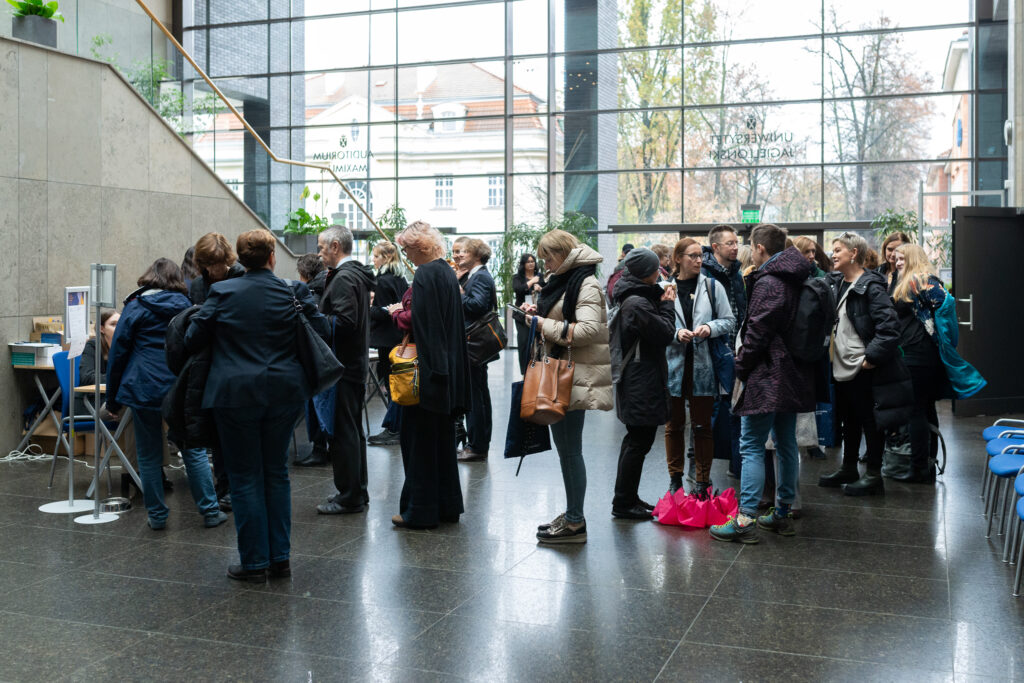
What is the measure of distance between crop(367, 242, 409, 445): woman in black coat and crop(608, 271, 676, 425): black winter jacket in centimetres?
312

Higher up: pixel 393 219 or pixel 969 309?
pixel 393 219

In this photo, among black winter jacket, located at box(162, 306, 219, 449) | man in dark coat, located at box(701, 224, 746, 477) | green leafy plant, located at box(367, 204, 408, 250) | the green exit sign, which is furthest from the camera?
green leafy plant, located at box(367, 204, 408, 250)

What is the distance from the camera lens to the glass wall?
18406 mm

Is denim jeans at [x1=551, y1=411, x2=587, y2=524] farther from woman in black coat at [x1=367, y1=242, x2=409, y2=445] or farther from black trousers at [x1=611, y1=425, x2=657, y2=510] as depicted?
woman in black coat at [x1=367, y1=242, x2=409, y2=445]

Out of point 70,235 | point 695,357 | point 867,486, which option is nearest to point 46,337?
point 70,235

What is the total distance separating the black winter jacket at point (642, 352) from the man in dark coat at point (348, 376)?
151 cm

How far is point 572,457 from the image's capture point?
17.8ft

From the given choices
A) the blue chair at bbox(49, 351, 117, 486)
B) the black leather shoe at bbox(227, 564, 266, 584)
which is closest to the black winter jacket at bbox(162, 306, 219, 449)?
the black leather shoe at bbox(227, 564, 266, 584)

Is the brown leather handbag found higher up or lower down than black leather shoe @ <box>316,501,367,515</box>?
higher up

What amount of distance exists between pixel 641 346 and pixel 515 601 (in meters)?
1.76

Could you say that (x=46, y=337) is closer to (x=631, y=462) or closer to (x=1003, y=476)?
(x=631, y=462)

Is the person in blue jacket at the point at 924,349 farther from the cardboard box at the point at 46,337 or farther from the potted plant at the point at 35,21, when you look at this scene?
the potted plant at the point at 35,21

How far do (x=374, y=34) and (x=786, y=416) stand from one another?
18269 mm

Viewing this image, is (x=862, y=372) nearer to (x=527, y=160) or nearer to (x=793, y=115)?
(x=793, y=115)
